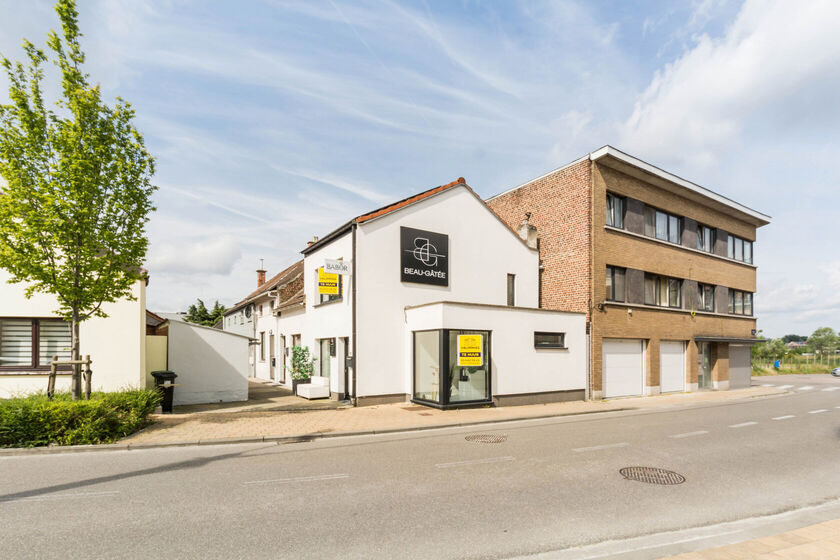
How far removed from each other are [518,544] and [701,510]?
277 centimetres

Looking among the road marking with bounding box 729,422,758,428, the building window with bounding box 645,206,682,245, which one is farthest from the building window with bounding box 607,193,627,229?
the road marking with bounding box 729,422,758,428

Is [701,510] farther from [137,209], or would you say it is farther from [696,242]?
[696,242]

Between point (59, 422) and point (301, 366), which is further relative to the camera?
point (301, 366)

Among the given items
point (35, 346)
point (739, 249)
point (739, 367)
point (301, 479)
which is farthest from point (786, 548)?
point (739, 249)

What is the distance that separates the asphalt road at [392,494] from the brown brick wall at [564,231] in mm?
9476

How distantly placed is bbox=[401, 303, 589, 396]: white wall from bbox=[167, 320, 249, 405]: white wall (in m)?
6.08

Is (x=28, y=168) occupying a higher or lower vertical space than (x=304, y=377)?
higher

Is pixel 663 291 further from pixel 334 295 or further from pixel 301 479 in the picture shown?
pixel 301 479

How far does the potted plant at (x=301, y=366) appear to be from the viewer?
18.9 meters

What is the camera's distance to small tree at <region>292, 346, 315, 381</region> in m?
18.9

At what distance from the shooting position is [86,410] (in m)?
9.62

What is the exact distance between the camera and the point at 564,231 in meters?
20.2

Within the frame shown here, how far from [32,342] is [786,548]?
1595cm

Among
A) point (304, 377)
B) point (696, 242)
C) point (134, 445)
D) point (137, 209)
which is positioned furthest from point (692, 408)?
point (137, 209)
